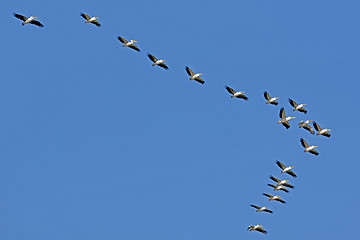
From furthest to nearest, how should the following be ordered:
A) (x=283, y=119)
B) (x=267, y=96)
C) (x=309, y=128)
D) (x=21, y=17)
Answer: (x=309, y=128), (x=283, y=119), (x=267, y=96), (x=21, y=17)

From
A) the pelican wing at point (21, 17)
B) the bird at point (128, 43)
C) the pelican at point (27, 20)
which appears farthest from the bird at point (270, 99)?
the pelican wing at point (21, 17)

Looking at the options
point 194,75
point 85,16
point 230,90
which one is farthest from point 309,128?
point 85,16

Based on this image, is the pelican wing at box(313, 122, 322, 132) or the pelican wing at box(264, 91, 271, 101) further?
the pelican wing at box(313, 122, 322, 132)

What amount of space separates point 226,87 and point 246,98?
76.2 inches

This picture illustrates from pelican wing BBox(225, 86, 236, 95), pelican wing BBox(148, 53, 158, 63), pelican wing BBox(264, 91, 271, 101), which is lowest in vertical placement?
pelican wing BBox(225, 86, 236, 95)

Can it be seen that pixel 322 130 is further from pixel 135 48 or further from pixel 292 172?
pixel 135 48

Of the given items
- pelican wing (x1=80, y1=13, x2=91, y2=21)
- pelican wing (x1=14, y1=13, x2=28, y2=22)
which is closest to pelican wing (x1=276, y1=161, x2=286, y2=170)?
pelican wing (x1=80, y1=13, x2=91, y2=21)

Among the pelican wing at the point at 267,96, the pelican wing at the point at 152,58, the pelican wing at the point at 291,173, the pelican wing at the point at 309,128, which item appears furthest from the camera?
the pelican wing at the point at 291,173

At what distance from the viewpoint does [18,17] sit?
3118 inches

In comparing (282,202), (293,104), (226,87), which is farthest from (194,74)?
(282,202)

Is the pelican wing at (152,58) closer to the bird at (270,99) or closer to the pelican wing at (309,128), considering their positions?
the bird at (270,99)

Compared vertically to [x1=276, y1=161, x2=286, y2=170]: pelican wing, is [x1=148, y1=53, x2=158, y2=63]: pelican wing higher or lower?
higher

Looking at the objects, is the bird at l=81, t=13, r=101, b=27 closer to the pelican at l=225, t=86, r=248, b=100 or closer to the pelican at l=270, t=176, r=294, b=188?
the pelican at l=225, t=86, r=248, b=100

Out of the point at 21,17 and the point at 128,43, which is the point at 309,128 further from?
the point at 21,17
